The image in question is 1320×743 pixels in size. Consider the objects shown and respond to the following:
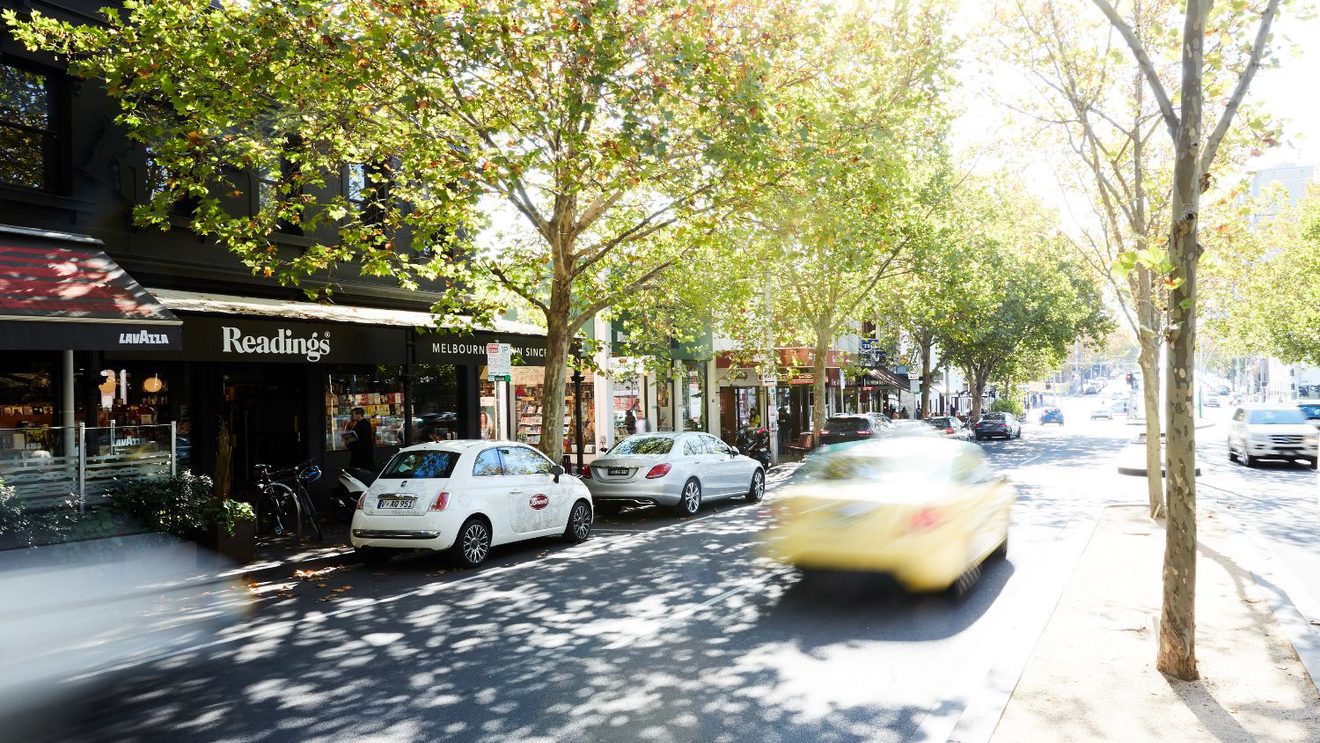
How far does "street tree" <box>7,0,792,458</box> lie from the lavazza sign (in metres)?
0.92

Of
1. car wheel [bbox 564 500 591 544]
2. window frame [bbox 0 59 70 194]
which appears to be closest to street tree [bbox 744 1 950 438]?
car wheel [bbox 564 500 591 544]

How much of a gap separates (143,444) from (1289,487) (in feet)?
66.7

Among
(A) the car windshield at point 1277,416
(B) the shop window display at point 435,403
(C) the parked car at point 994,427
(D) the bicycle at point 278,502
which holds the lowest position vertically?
(C) the parked car at point 994,427

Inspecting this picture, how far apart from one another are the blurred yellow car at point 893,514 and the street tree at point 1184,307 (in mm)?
2343

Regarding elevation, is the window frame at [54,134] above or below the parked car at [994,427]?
above

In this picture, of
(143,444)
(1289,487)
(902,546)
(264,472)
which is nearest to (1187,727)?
(902,546)

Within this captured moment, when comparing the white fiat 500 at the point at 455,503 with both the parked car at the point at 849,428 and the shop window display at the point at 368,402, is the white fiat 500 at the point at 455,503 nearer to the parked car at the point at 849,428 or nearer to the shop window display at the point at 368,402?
the shop window display at the point at 368,402

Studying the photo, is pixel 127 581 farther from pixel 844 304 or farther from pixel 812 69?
pixel 844 304

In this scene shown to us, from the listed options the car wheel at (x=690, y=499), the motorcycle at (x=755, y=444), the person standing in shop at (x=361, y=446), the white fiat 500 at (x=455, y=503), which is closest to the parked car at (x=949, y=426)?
the motorcycle at (x=755, y=444)

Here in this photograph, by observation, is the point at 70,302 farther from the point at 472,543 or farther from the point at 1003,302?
the point at 1003,302

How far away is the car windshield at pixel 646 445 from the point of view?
1546cm

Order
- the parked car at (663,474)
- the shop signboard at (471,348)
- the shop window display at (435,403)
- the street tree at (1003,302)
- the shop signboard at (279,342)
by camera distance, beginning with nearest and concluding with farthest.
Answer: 1. the shop signboard at (279,342)
2. the parked car at (663,474)
3. the shop signboard at (471,348)
4. the shop window display at (435,403)
5. the street tree at (1003,302)

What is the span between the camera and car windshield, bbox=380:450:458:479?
10617 mm

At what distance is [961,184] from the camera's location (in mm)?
27062
